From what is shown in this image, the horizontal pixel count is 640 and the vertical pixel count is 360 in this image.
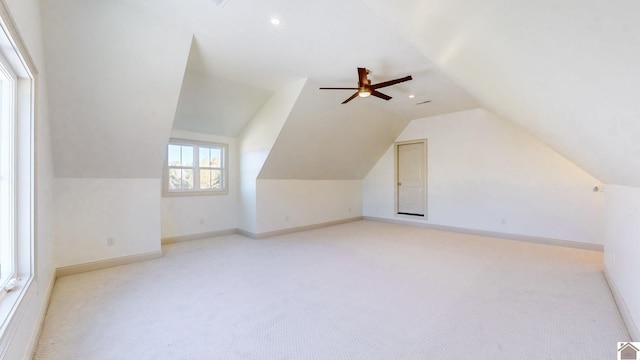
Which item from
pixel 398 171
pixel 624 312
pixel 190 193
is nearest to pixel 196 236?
pixel 190 193

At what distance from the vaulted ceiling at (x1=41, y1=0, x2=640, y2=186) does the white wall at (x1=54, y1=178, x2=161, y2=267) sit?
19 cm

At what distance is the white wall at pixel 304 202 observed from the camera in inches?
211

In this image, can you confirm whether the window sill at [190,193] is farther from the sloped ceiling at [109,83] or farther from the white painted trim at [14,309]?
the white painted trim at [14,309]

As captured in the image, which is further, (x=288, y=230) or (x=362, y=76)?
(x=288, y=230)

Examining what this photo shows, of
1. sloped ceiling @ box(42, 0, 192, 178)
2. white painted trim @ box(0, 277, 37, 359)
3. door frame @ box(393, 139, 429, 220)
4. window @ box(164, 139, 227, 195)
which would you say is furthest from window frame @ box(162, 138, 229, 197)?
door frame @ box(393, 139, 429, 220)

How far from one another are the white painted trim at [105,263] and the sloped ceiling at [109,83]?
1.11m

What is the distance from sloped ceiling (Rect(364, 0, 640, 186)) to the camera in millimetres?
847

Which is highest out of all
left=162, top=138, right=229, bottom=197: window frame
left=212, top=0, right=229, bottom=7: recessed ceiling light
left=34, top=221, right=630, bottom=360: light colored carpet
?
left=212, top=0, right=229, bottom=7: recessed ceiling light

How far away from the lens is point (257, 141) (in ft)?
16.9

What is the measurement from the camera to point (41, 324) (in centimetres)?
207

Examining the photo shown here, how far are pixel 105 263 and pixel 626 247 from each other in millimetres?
5531

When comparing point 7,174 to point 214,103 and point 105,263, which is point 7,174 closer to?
point 105,263

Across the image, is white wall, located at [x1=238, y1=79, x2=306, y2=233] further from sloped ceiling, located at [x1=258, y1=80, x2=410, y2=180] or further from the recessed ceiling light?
the recessed ceiling light

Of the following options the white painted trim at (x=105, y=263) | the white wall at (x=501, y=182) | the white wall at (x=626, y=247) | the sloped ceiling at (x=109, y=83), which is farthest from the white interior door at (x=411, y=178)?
the white painted trim at (x=105, y=263)
